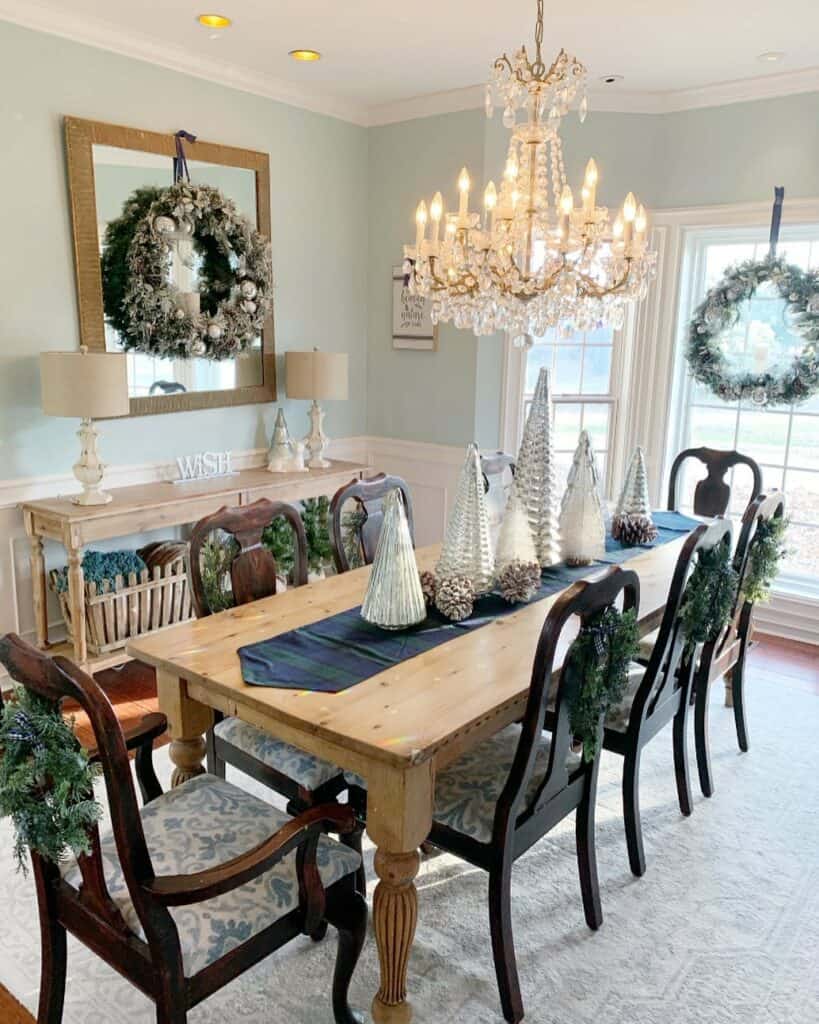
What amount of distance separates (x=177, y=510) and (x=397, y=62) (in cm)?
236

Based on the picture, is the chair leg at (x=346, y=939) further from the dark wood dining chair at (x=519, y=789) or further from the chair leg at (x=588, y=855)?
the chair leg at (x=588, y=855)

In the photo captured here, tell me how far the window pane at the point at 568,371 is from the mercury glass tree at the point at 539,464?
84.5 inches

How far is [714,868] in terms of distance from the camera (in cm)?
251

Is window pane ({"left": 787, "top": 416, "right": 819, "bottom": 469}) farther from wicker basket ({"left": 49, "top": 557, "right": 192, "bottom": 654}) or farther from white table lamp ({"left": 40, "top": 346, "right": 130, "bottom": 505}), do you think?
white table lamp ({"left": 40, "top": 346, "right": 130, "bottom": 505})

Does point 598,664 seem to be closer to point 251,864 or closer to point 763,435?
point 251,864

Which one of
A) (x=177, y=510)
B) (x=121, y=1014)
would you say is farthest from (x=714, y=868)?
(x=177, y=510)

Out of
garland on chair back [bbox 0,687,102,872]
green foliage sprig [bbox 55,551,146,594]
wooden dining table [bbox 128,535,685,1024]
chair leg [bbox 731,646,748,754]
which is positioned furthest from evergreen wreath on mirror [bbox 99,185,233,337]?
chair leg [bbox 731,646,748,754]

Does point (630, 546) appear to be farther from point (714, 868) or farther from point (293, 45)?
point (293, 45)

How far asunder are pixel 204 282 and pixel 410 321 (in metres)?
1.33

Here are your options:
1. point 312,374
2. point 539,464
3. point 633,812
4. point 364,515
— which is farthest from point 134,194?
point 633,812

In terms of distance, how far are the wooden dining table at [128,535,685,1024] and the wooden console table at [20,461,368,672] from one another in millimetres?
1323

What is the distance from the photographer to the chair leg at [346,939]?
5.84ft

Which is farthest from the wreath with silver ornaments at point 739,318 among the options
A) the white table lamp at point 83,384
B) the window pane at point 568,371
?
the white table lamp at point 83,384

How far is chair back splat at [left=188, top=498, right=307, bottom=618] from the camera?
2.41 meters
